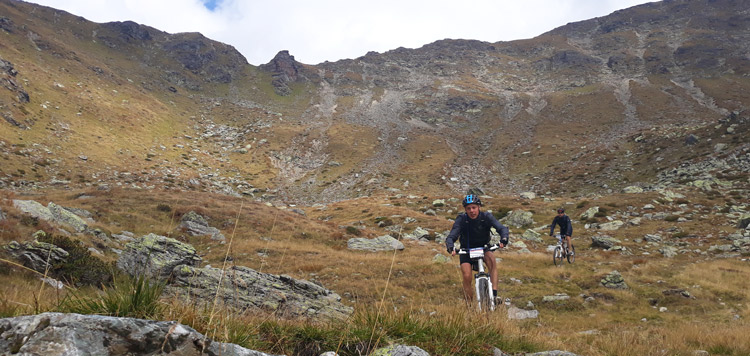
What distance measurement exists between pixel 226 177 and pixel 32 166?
23101 millimetres

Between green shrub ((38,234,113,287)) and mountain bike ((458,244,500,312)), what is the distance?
774cm

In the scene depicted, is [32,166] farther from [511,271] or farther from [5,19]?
[5,19]

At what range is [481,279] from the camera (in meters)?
6.94

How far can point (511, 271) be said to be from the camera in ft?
51.0

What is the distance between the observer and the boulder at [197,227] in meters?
20.7

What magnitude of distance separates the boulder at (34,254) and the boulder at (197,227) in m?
12.4

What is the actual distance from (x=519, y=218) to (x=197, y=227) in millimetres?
27055

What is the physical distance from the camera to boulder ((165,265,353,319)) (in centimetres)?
605

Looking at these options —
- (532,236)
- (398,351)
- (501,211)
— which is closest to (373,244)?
(532,236)

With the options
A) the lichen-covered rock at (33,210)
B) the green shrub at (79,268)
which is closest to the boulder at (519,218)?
the green shrub at (79,268)

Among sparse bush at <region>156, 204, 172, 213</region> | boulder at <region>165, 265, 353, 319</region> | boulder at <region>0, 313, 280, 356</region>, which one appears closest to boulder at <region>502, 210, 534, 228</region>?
boulder at <region>165, 265, 353, 319</region>

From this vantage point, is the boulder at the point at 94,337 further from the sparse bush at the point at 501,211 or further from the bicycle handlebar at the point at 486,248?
the sparse bush at the point at 501,211

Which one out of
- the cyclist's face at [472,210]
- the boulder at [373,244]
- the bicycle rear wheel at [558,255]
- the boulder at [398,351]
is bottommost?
the boulder at [373,244]

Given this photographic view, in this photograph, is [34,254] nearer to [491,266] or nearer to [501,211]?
[491,266]
